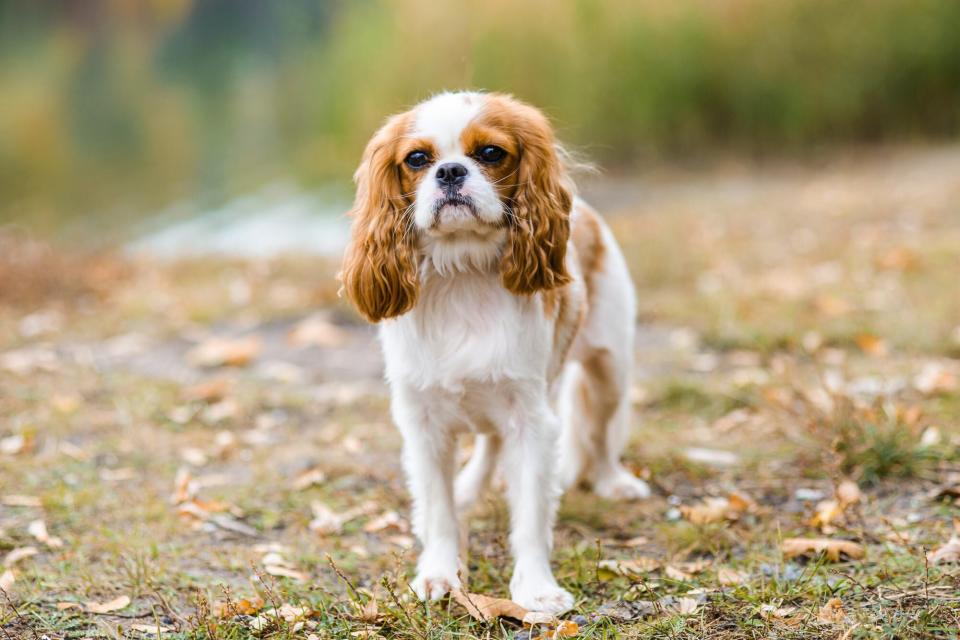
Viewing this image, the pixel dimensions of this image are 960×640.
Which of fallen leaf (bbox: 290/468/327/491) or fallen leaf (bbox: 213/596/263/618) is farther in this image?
fallen leaf (bbox: 290/468/327/491)

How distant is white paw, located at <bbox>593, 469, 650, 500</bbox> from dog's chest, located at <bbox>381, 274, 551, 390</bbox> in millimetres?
942

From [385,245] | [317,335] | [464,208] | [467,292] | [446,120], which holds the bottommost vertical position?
[317,335]

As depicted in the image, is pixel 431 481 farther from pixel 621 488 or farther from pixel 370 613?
pixel 621 488

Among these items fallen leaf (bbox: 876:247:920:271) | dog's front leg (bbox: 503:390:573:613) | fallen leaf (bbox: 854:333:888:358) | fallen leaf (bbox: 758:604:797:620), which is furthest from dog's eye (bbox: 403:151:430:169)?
fallen leaf (bbox: 876:247:920:271)

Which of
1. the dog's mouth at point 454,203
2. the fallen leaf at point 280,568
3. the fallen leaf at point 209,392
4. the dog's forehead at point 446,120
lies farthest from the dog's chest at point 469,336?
the fallen leaf at point 209,392

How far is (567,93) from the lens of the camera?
11.5 metres

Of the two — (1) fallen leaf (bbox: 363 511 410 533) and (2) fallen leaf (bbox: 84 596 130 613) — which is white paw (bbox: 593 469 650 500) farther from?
(2) fallen leaf (bbox: 84 596 130 613)

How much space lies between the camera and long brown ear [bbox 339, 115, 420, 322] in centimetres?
270

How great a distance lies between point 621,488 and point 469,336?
1129 millimetres

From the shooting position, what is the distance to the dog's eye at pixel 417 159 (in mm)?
2643

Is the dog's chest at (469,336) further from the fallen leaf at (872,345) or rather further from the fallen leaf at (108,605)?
the fallen leaf at (872,345)

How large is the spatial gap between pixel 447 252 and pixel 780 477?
5.36 feet

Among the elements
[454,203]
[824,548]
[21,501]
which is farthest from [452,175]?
[21,501]

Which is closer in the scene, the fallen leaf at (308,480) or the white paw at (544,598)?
the white paw at (544,598)
